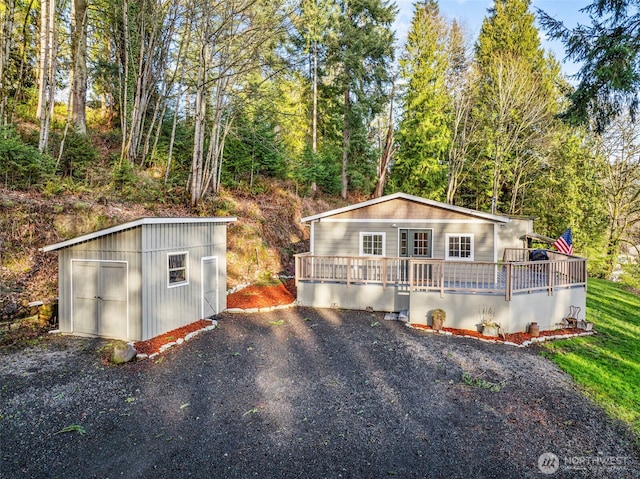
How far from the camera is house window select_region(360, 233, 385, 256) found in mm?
12125

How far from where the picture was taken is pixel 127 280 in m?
7.63

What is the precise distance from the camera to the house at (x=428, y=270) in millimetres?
9117

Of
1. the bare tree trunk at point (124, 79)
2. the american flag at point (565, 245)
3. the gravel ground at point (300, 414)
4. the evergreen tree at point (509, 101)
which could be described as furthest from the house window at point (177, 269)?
the evergreen tree at point (509, 101)

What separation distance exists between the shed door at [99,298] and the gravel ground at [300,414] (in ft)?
1.35

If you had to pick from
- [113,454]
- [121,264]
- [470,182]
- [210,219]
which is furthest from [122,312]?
[470,182]

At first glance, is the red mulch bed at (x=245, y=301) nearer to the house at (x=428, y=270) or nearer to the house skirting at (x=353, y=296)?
the house skirting at (x=353, y=296)

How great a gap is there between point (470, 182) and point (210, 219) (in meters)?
19.9

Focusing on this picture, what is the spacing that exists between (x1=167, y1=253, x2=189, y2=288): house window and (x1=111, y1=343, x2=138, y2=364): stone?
6.21 ft

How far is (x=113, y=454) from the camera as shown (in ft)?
13.7

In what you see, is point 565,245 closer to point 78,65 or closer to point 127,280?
point 127,280

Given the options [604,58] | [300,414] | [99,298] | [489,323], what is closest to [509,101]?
[604,58]

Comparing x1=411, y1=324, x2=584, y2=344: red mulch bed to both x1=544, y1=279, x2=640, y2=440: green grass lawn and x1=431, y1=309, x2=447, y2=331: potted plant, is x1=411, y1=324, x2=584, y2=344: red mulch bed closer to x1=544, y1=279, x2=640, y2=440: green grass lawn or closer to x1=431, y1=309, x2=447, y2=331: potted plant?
x1=431, y1=309, x2=447, y2=331: potted plant

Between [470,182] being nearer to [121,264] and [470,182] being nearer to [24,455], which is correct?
[121,264]

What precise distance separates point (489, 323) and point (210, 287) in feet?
25.7
